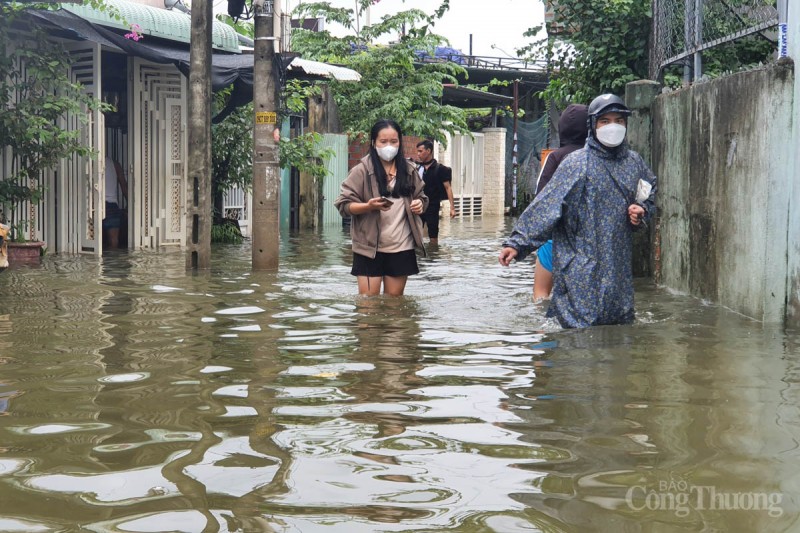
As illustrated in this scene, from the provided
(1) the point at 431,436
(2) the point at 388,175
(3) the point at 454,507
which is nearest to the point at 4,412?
(1) the point at 431,436

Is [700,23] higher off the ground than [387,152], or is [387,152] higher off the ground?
[700,23]

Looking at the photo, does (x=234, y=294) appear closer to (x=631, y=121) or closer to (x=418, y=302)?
(x=418, y=302)

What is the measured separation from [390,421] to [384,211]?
4.36 metres

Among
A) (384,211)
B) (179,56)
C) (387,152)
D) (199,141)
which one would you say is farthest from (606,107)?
(179,56)

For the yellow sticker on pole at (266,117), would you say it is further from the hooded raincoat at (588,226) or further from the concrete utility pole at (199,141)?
the hooded raincoat at (588,226)

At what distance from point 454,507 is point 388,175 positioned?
569 centimetres

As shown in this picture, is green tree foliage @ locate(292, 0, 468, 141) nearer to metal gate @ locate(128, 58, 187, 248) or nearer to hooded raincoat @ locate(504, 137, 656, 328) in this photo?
metal gate @ locate(128, 58, 187, 248)

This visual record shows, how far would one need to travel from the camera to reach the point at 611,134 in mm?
7199

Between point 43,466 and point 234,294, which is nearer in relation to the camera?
point 43,466

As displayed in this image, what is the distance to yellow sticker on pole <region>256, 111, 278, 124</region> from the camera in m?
12.6

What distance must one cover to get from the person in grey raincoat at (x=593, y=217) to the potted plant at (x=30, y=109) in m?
7.98

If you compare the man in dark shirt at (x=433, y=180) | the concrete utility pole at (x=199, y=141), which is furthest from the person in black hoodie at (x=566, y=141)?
the man in dark shirt at (x=433, y=180)

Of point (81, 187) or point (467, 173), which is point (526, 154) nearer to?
point (467, 173)

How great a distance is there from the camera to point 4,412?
16.2ft
